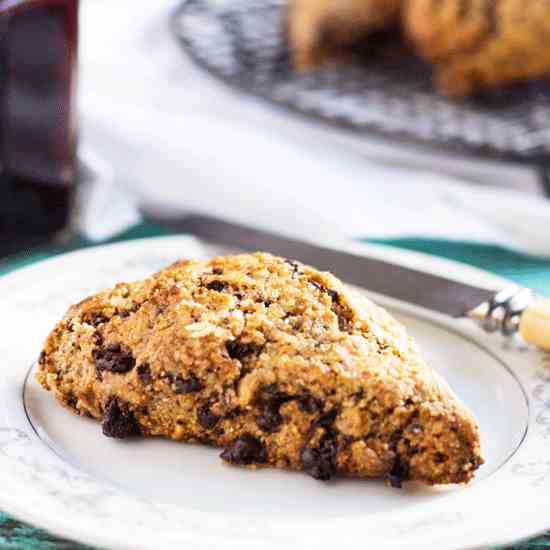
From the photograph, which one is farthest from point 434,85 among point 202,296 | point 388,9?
point 202,296

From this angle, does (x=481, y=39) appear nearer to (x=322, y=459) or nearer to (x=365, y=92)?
(x=365, y=92)

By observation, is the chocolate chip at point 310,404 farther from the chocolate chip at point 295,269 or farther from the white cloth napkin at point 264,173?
the white cloth napkin at point 264,173

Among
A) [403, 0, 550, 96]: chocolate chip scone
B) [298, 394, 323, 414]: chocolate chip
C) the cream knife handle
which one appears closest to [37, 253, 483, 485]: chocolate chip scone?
[298, 394, 323, 414]: chocolate chip

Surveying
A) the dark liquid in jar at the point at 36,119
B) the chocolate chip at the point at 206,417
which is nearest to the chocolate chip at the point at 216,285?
the chocolate chip at the point at 206,417

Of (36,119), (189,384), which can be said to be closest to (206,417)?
(189,384)

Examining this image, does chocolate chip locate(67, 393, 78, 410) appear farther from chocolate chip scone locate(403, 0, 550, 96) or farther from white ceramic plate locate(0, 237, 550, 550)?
chocolate chip scone locate(403, 0, 550, 96)

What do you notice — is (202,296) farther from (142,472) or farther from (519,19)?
(519,19)
